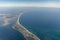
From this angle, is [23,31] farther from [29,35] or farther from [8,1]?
[8,1]

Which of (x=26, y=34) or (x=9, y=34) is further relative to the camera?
(x=9, y=34)

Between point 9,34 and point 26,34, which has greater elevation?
point 26,34

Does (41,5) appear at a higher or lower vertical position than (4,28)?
higher

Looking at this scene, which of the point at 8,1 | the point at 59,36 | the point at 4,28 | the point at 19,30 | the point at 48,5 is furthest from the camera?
the point at 8,1

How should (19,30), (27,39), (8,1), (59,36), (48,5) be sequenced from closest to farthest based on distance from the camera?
1. (27,39)
2. (59,36)
3. (19,30)
4. (48,5)
5. (8,1)

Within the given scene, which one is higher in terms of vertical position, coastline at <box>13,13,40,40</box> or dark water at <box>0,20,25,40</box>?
coastline at <box>13,13,40,40</box>

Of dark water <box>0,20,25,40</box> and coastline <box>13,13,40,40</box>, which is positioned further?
dark water <box>0,20,25,40</box>

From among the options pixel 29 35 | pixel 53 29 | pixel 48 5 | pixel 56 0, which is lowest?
pixel 29 35

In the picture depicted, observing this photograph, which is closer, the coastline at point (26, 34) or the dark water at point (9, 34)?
the coastline at point (26, 34)

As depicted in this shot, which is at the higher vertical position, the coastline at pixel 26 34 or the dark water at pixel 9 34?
the coastline at pixel 26 34

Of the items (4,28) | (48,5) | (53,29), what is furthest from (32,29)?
(48,5)

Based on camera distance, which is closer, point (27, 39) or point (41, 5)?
point (27, 39)
